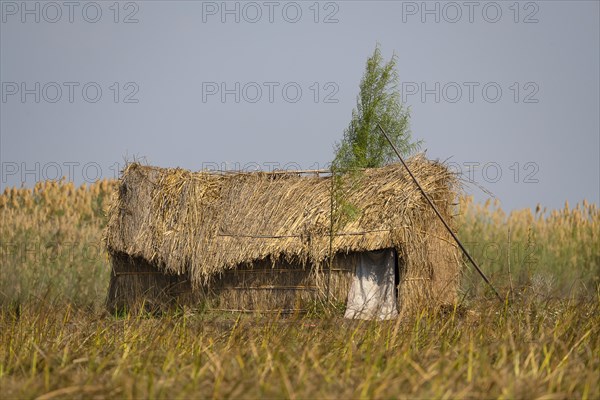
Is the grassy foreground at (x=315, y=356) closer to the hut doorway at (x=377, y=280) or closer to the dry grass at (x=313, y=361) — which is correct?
the dry grass at (x=313, y=361)

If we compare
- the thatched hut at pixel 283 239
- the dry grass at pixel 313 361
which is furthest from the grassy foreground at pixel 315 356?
the thatched hut at pixel 283 239

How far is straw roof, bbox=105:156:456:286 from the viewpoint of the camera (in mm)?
12768

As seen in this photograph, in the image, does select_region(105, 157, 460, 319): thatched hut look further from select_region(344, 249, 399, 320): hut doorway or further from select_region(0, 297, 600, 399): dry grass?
select_region(0, 297, 600, 399): dry grass

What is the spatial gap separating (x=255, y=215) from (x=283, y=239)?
910mm

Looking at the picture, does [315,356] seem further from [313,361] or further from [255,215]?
[255,215]

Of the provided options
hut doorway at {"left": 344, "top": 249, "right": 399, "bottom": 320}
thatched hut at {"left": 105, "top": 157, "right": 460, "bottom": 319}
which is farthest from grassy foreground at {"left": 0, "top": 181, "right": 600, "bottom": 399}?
hut doorway at {"left": 344, "top": 249, "right": 399, "bottom": 320}

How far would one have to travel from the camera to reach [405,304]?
12.7 m

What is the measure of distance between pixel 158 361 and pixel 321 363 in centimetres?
122

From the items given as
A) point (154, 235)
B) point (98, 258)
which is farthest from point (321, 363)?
point (98, 258)

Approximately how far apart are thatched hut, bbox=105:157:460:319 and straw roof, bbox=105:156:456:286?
0.02m

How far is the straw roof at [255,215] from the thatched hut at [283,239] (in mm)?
18

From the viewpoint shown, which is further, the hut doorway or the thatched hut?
the hut doorway

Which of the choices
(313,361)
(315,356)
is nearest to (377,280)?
(313,361)

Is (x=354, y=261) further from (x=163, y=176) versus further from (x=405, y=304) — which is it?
(x=163, y=176)
